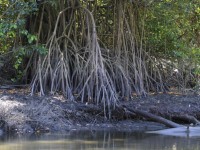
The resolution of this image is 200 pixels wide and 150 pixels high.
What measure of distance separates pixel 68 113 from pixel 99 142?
99.2 inches

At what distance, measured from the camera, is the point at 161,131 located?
1231 cm

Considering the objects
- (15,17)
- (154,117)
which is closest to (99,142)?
(154,117)

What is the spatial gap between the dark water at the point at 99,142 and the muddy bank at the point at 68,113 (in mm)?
763

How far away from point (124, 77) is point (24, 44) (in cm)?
312

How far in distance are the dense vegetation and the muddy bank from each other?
1.22ft

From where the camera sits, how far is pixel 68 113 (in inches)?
524

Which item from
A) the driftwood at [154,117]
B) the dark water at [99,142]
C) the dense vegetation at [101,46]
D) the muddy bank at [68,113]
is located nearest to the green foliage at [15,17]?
the dense vegetation at [101,46]

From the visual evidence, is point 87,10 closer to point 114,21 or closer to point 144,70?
point 114,21

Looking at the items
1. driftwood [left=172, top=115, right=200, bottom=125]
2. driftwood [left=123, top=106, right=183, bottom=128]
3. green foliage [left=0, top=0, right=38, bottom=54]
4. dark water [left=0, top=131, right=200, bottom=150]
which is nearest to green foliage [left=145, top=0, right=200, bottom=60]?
driftwood [left=172, top=115, right=200, bottom=125]

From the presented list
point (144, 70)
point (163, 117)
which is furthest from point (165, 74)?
point (163, 117)

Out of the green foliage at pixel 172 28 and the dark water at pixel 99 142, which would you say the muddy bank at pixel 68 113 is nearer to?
the dark water at pixel 99 142

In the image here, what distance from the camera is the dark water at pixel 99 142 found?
1023 cm

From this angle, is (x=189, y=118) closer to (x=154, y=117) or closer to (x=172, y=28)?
(x=154, y=117)

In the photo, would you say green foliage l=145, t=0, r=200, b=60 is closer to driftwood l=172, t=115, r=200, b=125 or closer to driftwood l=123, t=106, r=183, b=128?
driftwood l=172, t=115, r=200, b=125
